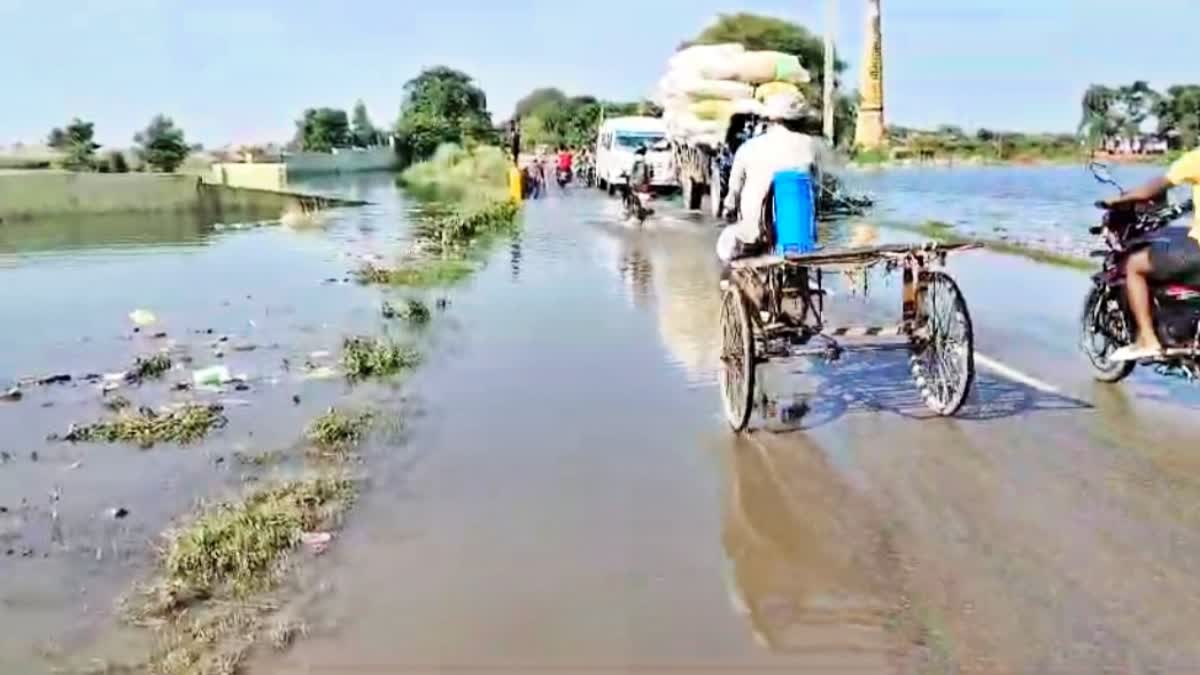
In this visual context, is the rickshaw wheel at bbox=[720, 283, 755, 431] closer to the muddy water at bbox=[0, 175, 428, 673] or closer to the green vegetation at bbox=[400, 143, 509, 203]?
the muddy water at bbox=[0, 175, 428, 673]

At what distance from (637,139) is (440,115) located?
60720 mm

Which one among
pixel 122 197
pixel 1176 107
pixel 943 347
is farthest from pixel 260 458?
pixel 1176 107

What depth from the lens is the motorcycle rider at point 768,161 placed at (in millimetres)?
7570

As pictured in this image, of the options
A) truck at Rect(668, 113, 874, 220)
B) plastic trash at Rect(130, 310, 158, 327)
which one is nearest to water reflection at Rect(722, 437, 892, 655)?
plastic trash at Rect(130, 310, 158, 327)

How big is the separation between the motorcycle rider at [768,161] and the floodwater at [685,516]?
112 centimetres

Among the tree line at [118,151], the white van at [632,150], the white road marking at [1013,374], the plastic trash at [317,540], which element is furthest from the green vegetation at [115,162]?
the plastic trash at [317,540]

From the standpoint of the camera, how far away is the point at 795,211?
7.60 meters

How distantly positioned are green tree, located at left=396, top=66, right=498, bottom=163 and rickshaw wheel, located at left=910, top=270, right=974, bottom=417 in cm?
7435

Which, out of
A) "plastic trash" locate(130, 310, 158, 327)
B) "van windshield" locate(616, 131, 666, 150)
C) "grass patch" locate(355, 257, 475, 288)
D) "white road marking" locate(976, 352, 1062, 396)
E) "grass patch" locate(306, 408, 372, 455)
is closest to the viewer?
"grass patch" locate(306, 408, 372, 455)

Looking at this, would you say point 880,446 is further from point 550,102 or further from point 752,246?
point 550,102

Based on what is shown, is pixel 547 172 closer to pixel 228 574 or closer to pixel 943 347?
pixel 943 347

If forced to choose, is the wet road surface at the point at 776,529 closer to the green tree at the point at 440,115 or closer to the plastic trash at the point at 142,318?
the plastic trash at the point at 142,318

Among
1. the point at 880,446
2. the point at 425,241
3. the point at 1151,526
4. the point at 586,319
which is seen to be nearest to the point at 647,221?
the point at 425,241

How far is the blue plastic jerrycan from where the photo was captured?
7570 millimetres
